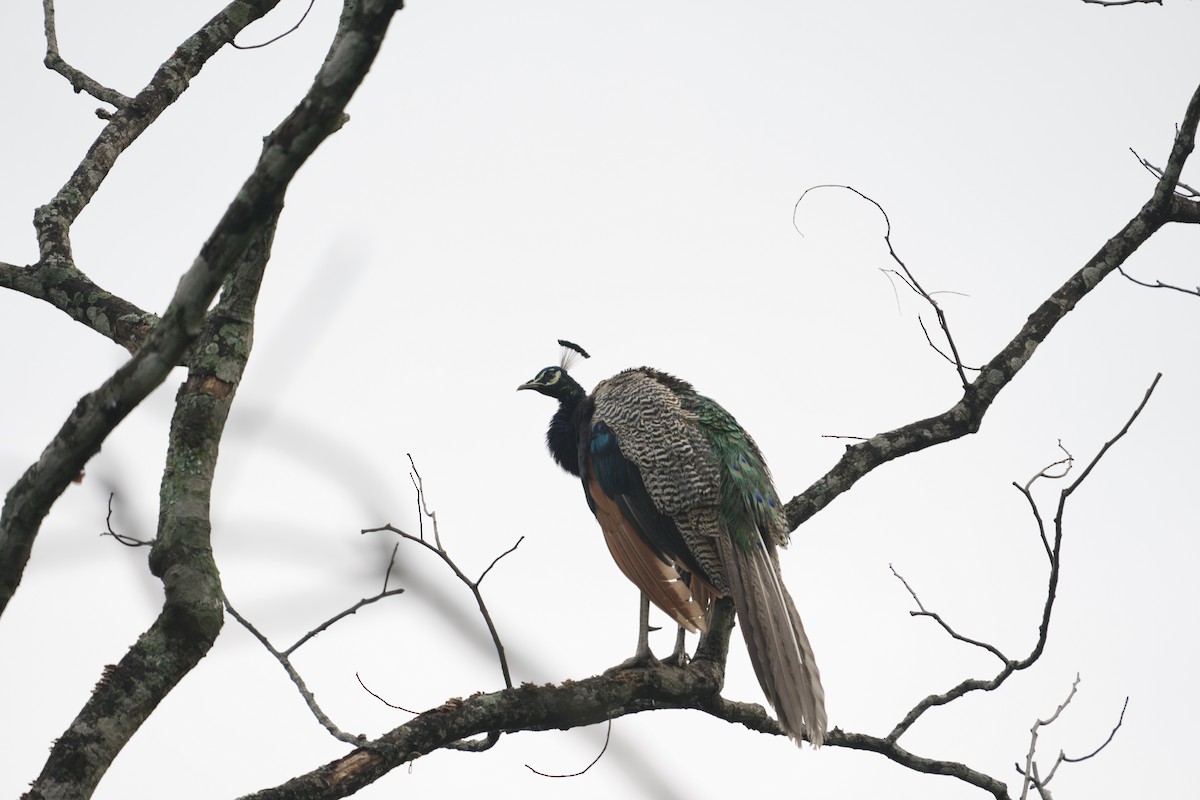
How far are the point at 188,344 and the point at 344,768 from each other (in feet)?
5.56

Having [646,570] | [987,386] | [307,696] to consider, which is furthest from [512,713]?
[987,386]

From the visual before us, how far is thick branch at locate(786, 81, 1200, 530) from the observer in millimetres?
6004

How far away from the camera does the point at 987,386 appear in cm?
604

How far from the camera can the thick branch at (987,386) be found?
600cm

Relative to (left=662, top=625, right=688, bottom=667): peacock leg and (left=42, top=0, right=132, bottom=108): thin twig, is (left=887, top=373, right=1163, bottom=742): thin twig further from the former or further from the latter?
(left=42, top=0, right=132, bottom=108): thin twig

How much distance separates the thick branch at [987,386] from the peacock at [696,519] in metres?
0.32

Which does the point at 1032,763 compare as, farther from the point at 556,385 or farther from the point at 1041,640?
the point at 556,385

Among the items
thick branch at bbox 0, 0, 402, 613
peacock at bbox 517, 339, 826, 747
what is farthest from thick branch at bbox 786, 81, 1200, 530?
thick branch at bbox 0, 0, 402, 613

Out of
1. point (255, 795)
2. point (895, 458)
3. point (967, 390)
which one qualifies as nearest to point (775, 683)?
point (895, 458)

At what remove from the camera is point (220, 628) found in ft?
10.5

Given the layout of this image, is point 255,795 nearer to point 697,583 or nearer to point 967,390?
point 697,583

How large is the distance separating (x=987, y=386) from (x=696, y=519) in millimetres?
1710

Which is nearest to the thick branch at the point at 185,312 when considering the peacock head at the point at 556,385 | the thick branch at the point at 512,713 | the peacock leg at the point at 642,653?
the thick branch at the point at 512,713

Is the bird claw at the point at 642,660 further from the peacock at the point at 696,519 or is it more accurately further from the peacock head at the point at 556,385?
the peacock head at the point at 556,385
